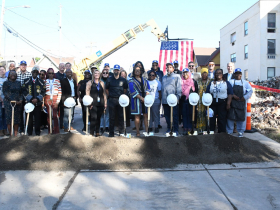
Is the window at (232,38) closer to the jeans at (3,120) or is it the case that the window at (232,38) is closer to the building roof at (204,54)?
the building roof at (204,54)

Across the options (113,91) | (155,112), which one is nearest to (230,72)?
(155,112)

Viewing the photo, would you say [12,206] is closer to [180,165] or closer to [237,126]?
[180,165]

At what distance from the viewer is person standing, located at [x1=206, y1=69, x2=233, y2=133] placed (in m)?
6.97

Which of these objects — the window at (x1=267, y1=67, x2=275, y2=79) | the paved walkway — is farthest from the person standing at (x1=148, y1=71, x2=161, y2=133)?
the window at (x1=267, y1=67, x2=275, y2=79)

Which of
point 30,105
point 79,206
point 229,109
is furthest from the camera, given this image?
point 229,109

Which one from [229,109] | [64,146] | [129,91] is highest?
[129,91]

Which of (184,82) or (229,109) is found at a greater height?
(184,82)

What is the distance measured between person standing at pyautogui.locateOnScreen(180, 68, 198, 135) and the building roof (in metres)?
32.9

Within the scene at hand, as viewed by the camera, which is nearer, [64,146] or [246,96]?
[64,146]

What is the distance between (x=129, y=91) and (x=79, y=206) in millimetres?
3964

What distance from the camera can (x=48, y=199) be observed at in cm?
375

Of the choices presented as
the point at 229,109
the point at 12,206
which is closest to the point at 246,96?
the point at 229,109

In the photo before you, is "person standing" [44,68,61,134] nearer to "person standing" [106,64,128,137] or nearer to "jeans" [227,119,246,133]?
"person standing" [106,64,128,137]

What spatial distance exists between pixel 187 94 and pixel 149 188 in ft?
12.3
